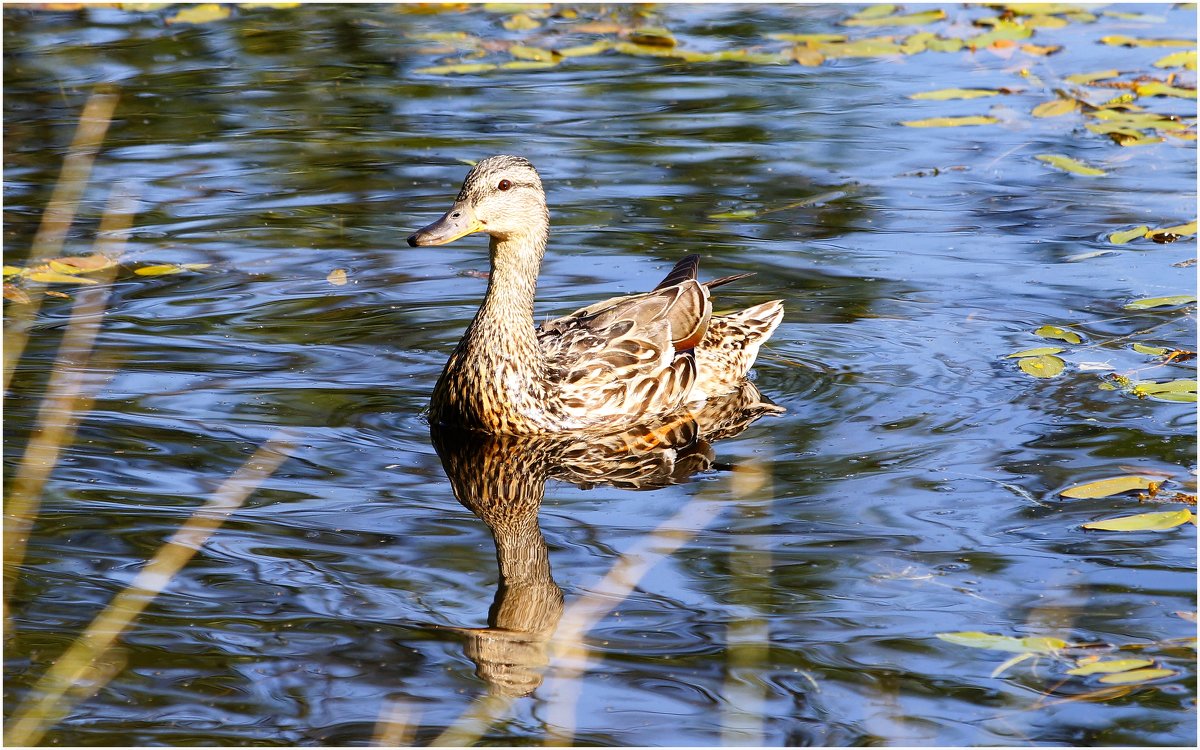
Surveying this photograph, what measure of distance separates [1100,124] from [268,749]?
820 cm

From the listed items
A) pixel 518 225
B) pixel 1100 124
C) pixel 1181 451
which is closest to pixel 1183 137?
pixel 1100 124

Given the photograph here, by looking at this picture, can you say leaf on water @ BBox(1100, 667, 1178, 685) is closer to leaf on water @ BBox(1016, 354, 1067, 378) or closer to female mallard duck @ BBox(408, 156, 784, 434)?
leaf on water @ BBox(1016, 354, 1067, 378)

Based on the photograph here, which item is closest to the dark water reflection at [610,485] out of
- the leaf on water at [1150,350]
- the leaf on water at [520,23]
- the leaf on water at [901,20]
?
the leaf on water at [1150,350]

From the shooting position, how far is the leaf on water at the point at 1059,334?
289 inches

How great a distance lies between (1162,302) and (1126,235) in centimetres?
116

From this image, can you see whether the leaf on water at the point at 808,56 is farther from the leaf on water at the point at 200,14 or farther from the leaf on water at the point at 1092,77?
the leaf on water at the point at 200,14

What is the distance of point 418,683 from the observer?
4.41 meters

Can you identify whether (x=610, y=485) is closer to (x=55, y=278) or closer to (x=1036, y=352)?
(x=1036, y=352)

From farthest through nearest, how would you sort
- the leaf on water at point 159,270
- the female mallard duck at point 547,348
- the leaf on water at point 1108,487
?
1. the leaf on water at point 159,270
2. the female mallard duck at point 547,348
3. the leaf on water at point 1108,487

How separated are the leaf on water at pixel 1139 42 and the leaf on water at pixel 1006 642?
29.3 feet

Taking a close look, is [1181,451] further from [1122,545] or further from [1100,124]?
[1100,124]

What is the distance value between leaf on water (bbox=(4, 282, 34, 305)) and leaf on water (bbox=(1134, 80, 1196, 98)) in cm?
776

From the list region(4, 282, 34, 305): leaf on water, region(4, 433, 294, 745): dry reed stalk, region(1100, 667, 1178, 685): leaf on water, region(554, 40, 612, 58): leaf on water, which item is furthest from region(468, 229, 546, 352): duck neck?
region(554, 40, 612, 58): leaf on water

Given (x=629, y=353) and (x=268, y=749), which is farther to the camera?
(x=629, y=353)
